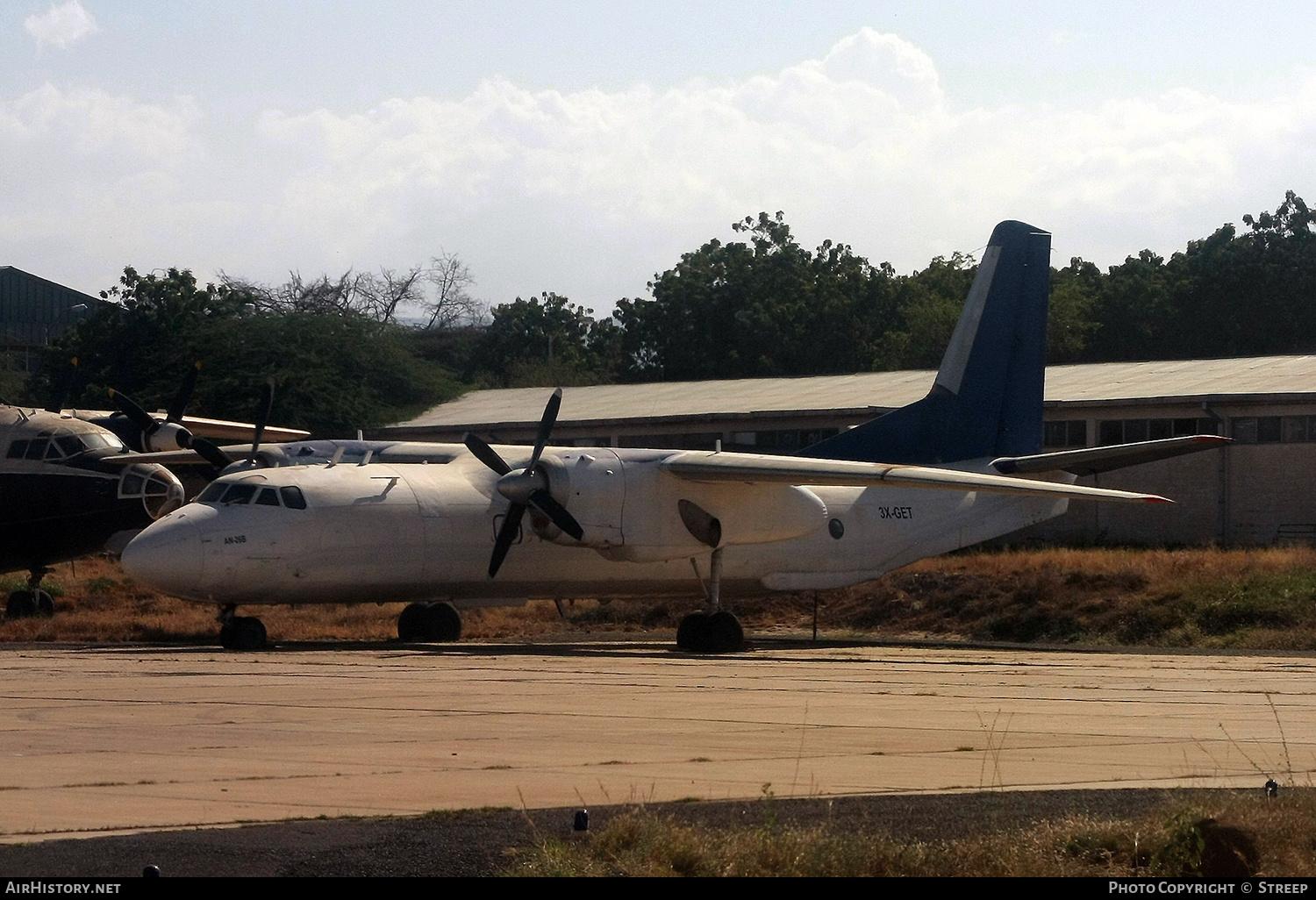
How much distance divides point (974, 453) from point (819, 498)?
467 cm

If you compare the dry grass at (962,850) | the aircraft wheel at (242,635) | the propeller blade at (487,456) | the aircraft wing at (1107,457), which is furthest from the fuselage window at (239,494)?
the dry grass at (962,850)

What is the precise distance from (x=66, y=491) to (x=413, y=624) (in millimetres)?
7223

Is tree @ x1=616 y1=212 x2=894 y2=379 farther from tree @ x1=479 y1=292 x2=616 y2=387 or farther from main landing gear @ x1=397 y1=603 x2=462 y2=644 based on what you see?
main landing gear @ x1=397 y1=603 x2=462 y2=644

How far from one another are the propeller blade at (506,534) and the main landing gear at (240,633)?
412 centimetres

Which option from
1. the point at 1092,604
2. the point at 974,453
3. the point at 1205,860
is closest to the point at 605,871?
the point at 1205,860

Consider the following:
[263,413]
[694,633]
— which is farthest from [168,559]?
[694,633]

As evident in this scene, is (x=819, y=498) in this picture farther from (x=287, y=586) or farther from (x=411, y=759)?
(x=411, y=759)

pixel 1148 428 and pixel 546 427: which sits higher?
pixel 546 427

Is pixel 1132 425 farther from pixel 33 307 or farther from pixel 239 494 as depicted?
pixel 33 307

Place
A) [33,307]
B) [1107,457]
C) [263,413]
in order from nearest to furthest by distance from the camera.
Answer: [1107,457] < [263,413] < [33,307]

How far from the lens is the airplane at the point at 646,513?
2553cm

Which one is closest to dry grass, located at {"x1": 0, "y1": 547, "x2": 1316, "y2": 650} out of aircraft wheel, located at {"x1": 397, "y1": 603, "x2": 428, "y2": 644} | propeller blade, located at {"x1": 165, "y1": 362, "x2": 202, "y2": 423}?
aircraft wheel, located at {"x1": 397, "y1": 603, "x2": 428, "y2": 644}

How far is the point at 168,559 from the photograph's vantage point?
79.1ft

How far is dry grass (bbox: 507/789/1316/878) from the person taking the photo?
23.9 feet
